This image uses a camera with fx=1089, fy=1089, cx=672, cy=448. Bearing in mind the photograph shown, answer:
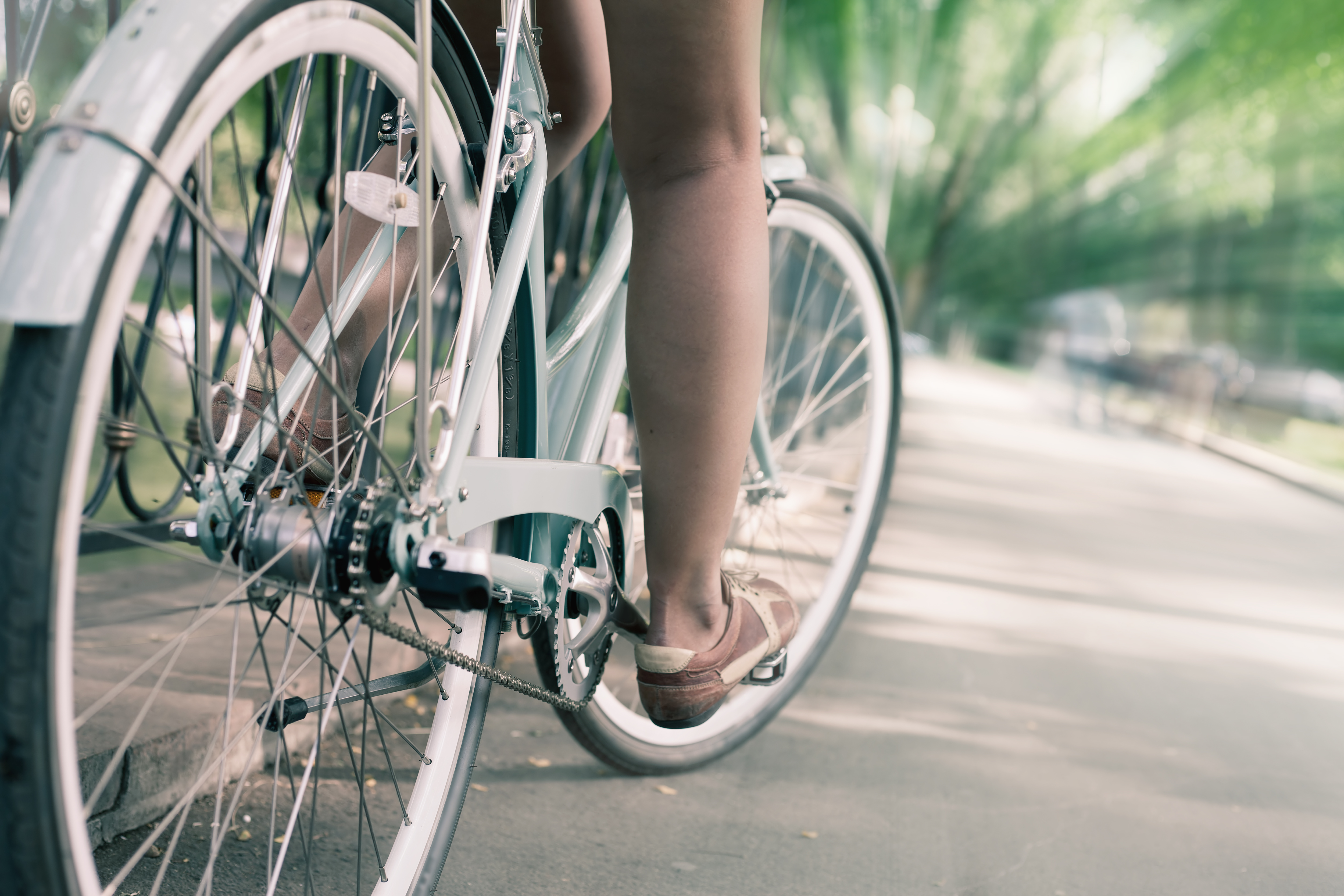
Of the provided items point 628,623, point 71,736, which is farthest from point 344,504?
point 628,623

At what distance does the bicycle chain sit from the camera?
1.02 meters

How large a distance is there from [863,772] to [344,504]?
55.6 inches

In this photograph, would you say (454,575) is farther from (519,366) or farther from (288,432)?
(519,366)

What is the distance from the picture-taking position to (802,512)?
8.04ft

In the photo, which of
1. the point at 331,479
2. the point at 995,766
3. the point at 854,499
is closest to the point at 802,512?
the point at 854,499

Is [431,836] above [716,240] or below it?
below

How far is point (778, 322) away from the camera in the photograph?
238 inches

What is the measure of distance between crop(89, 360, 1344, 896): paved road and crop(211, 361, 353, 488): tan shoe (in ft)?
2.12

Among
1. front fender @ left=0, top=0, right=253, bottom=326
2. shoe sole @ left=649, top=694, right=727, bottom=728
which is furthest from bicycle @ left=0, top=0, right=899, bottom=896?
shoe sole @ left=649, top=694, right=727, bottom=728

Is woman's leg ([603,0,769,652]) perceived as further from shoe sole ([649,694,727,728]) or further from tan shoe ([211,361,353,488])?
tan shoe ([211,361,353,488])

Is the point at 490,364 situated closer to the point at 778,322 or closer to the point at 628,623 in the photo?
the point at 628,623

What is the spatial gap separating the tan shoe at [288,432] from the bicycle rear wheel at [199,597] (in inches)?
0.6

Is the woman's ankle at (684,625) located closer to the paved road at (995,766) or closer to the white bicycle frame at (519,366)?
the white bicycle frame at (519,366)

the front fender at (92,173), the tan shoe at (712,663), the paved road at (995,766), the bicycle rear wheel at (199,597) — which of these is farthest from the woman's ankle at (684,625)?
the front fender at (92,173)
